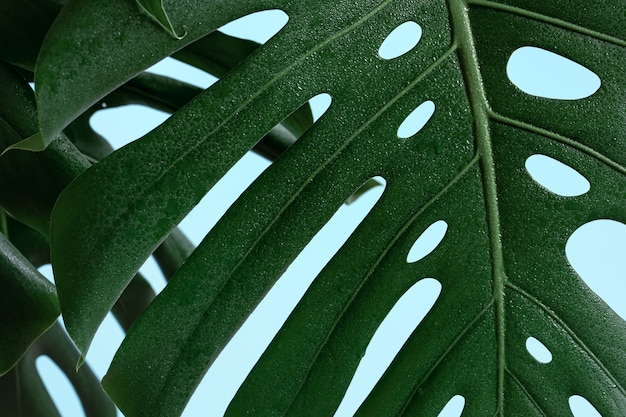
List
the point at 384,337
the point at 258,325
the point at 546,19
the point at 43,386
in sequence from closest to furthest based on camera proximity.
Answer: the point at 546,19 < the point at 43,386 < the point at 384,337 < the point at 258,325

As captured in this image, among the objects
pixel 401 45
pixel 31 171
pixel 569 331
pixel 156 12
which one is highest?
pixel 401 45

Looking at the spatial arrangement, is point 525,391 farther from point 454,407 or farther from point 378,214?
point 378,214

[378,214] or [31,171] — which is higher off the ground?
[378,214]

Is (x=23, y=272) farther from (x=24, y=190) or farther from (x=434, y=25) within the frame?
(x=434, y=25)

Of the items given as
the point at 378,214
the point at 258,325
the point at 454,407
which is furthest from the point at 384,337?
the point at 378,214

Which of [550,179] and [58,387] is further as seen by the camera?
[58,387]

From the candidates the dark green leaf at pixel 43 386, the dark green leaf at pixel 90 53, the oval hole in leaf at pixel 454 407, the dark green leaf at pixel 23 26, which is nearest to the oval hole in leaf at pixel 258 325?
the dark green leaf at pixel 43 386

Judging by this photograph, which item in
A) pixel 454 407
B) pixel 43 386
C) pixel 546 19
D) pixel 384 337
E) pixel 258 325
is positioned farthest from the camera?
pixel 258 325

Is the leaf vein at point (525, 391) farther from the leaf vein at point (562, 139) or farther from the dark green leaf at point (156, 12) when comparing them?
the dark green leaf at point (156, 12)
